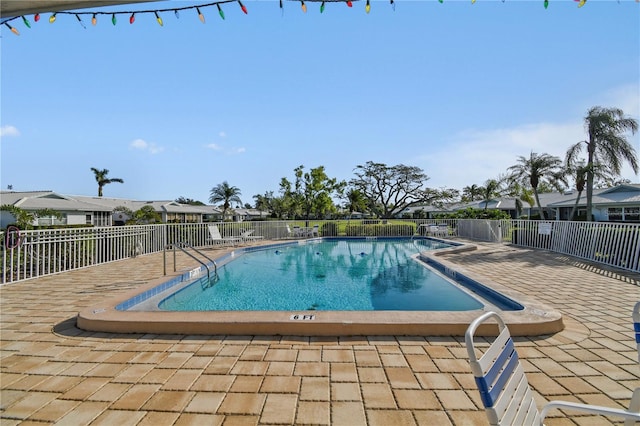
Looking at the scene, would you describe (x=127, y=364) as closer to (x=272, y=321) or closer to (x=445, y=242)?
(x=272, y=321)

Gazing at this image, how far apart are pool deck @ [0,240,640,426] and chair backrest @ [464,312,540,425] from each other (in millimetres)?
620

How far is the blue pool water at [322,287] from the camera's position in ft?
18.3

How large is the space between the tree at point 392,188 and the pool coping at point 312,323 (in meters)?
32.9

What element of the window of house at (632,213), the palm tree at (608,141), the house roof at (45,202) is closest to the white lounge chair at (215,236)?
the palm tree at (608,141)

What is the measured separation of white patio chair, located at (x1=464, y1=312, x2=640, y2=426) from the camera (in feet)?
3.77

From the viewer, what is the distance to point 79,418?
6.51 ft

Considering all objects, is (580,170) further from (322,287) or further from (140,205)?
(140,205)

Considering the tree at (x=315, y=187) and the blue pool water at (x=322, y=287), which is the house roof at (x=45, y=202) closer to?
the tree at (x=315, y=187)

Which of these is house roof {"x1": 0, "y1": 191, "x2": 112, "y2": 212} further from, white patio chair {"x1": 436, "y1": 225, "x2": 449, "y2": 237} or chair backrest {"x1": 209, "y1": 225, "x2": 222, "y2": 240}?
white patio chair {"x1": 436, "y1": 225, "x2": 449, "y2": 237}

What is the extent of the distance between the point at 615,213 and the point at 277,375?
88.7ft

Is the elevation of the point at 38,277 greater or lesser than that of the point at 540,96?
lesser

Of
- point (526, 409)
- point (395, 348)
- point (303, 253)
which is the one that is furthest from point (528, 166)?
point (526, 409)

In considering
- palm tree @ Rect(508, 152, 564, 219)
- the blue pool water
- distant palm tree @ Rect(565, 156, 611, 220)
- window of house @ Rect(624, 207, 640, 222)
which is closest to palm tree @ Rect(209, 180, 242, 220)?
the blue pool water

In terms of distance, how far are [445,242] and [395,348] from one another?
1225cm
